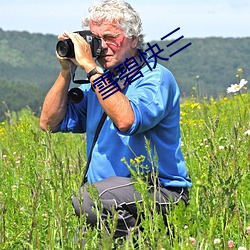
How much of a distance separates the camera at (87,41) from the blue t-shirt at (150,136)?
0.85 ft

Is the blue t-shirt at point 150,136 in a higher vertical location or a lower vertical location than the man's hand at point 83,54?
lower

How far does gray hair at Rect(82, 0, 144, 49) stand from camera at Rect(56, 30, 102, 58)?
105mm

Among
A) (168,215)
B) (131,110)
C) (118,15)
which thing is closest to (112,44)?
(118,15)

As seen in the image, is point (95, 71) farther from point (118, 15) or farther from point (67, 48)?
point (118, 15)

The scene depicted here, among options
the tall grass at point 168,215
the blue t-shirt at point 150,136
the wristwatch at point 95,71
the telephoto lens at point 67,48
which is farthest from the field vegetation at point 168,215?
the telephoto lens at point 67,48

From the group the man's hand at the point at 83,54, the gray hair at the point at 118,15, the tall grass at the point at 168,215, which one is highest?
the gray hair at the point at 118,15

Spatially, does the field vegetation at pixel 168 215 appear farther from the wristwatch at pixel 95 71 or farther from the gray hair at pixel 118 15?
the gray hair at pixel 118 15

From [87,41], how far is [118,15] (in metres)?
0.23

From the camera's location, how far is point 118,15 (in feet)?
11.3

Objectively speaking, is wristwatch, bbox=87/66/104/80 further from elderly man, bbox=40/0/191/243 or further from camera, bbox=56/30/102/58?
camera, bbox=56/30/102/58

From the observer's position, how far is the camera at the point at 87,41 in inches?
131

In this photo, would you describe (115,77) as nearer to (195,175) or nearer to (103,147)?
(103,147)

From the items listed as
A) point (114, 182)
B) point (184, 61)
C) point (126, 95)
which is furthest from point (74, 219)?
point (184, 61)

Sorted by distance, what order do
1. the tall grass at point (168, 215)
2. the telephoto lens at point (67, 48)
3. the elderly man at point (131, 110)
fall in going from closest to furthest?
the tall grass at point (168, 215) < the elderly man at point (131, 110) < the telephoto lens at point (67, 48)
